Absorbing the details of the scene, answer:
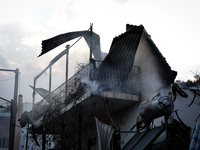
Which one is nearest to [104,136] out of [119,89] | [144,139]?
[144,139]

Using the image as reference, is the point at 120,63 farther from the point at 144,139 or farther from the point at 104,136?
the point at 144,139

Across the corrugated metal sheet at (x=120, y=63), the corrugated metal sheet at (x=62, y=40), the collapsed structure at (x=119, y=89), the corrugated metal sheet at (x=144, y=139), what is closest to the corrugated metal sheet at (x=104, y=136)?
the collapsed structure at (x=119, y=89)

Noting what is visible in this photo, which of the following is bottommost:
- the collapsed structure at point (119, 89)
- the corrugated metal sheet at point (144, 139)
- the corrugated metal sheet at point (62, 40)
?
the corrugated metal sheet at point (144, 139)

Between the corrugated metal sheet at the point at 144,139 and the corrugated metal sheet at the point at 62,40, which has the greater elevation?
the corrugated metal sheet at the point at 62,40

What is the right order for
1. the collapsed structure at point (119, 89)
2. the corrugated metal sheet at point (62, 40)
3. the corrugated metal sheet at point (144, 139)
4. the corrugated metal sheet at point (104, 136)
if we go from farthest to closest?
1. the corrugated metal sheet at point (62, 40)
2. the collapsed structure at point (119, 89)
3. the corrugated metal sheet at point (104, 136)
4. the corrugated metal sheet at point (144, 139)

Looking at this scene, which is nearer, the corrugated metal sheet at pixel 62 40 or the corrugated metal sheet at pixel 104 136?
the corrugated metal sheet at pixel 104 136

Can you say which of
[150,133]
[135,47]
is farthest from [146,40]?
[150,133]

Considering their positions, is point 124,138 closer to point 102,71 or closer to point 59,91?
point 102,71

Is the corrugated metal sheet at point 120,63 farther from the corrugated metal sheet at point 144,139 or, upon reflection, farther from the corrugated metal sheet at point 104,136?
the corrugated metal sheet at point 144,139

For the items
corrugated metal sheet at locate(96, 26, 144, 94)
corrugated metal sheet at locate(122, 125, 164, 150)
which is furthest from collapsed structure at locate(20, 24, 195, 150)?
corrugated metal sheet at locate(122, 125, 164, 150)

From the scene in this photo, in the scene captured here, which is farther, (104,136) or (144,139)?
(104,136)

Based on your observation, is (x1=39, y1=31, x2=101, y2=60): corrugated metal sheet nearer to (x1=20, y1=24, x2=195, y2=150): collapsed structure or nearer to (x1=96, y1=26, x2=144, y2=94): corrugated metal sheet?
(x1=20, y1=24, x2=195, y2=150): collapsed structure

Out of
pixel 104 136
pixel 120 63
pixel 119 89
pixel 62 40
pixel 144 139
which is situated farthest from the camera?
pixel 62 40

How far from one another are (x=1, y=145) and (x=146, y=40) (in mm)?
31726
